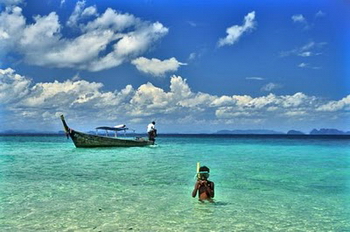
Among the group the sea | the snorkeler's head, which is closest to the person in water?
the snorkeler's head

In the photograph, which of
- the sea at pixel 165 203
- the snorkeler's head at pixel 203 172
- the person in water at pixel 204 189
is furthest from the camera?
the person in water at pixel 204 189

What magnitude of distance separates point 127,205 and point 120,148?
2650 centimetres

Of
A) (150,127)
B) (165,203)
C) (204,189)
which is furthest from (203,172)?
(150,127)

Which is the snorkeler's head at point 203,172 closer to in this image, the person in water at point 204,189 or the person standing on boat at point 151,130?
the person in water at point 204,189

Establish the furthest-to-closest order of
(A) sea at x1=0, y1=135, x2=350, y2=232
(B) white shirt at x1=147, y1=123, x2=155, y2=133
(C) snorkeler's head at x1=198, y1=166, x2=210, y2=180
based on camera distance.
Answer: (B) white shirt at x1=147, y1=123, x2=155, y2=133 → (C) snorkeler's head at x1=198, y1=166, x2=210, y2=180 → (A) sea at x1=0, y1=135, x2=350, y2=232

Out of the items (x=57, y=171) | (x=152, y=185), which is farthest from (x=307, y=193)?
(x=57, y=171)

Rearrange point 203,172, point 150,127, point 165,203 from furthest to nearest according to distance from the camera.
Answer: point 150,127 → point 165,203 → point 203,172

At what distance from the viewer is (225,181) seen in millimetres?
14461

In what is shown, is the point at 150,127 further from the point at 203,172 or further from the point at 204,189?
the point at 203,172

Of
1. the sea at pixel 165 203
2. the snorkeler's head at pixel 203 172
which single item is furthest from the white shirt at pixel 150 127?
the snorkeler's head at pixel 203 172

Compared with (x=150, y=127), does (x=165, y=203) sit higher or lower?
lower

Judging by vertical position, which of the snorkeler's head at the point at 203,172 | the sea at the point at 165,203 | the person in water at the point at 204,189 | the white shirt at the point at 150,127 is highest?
the white shirt at the point at 150,127

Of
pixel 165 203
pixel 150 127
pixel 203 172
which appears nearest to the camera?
pixel 203 172

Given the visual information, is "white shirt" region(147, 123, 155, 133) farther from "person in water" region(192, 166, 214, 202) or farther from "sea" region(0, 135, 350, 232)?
"person in water" region(192, 166, 214, 202)
